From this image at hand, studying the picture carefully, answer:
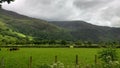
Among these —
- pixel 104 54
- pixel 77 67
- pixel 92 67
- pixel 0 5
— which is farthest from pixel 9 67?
pixel 77 67

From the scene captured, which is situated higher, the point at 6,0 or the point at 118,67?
the point at 6,0

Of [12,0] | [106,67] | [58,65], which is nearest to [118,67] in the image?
[106,67]

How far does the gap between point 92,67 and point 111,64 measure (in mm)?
3193

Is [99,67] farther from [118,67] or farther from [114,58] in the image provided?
[114,58]

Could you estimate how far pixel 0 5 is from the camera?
39.3m

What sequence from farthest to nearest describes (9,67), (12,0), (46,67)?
1. (9,67)
2. (12,0)
3. (46,67)

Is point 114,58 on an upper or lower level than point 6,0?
lower

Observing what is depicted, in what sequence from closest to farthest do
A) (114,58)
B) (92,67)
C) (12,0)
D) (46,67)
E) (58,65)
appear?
1. (58,65)
2. (46,67)
3. (92,67)
4. (114,58)
5. (12,0)

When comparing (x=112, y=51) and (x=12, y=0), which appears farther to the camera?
(x=12, y=0)

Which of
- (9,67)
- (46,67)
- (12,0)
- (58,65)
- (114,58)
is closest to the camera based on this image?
(58,65)

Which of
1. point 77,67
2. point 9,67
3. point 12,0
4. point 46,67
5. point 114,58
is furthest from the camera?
point 9,67

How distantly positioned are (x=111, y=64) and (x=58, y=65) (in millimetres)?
4403

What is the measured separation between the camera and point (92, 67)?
24.6 metres

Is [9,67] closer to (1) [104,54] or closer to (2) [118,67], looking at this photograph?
(1) [104,54]
